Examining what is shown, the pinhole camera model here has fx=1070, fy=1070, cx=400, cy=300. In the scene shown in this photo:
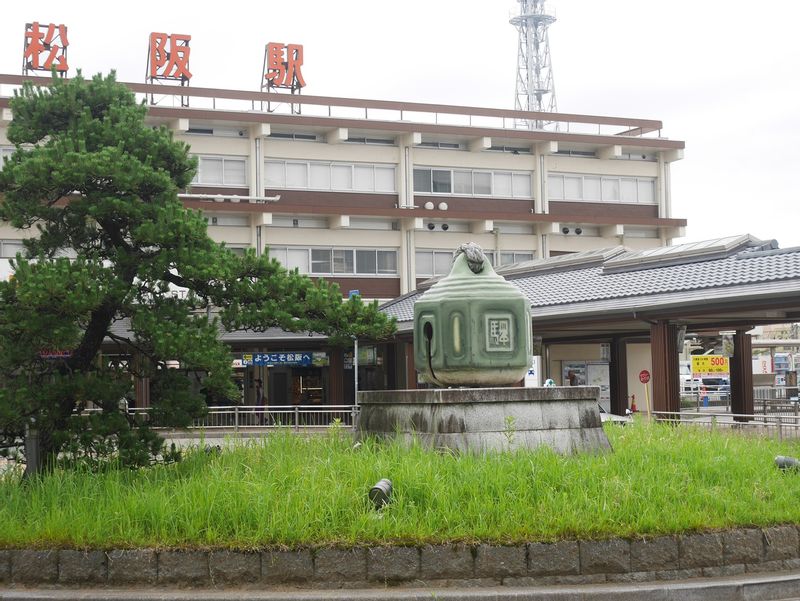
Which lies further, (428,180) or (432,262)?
(432,262)

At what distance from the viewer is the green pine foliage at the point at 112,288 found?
12219 millimetres

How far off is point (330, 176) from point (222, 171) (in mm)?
4838

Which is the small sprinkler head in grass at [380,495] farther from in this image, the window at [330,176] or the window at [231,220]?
the window at [330,176]

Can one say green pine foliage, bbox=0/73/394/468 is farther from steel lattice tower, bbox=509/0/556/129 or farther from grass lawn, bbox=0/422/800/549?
steel lattice tower, bbox=509/0/556/129

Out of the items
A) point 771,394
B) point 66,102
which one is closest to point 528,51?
point 771,394

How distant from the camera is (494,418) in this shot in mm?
12867

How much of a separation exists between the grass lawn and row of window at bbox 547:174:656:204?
40.3 metres

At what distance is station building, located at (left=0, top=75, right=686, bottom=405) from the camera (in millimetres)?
44781

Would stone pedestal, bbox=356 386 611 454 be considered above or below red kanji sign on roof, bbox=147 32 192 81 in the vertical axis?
below

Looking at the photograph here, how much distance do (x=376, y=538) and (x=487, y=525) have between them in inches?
41.7

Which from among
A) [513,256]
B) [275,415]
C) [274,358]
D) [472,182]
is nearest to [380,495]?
[275,415]

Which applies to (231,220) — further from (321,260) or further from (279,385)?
(279,385)

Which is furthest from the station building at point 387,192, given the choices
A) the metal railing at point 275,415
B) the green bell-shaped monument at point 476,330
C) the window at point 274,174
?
the green bell-shaped monument at point 476,330

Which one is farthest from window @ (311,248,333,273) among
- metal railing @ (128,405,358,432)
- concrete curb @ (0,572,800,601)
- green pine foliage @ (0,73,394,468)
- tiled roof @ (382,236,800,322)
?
concrete curb @ (0,572,800,601)
